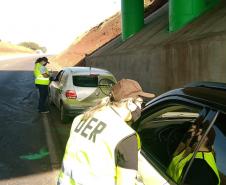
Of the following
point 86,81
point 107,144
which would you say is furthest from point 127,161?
point 86,81

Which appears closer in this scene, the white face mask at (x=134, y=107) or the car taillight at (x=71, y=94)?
the white face mask at (x=134, y=107)

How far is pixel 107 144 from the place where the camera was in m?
3.02

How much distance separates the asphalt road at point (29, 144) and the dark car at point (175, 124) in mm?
3712

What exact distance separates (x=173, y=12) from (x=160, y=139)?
15.3 meters

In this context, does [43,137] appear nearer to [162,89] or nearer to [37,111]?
[37,111]

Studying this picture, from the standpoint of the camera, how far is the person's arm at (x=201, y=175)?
312 centimetres

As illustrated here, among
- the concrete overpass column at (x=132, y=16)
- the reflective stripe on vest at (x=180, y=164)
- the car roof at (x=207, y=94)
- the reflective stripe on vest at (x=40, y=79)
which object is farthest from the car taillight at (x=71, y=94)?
the concrete overpass column at (x=132, y=16)

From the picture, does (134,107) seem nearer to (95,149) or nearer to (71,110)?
(95,149)

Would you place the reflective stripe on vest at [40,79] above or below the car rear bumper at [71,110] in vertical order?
above

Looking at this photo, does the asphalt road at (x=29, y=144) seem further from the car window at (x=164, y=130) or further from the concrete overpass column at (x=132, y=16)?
the concrete overpass column at (x=132, y=16)

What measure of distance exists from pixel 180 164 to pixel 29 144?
7344 mm

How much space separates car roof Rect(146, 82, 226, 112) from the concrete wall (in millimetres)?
8863

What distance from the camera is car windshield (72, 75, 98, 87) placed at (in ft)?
42.6

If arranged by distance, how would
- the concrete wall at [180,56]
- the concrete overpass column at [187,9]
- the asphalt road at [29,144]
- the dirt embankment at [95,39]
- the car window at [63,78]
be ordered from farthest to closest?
the dirt embankment at [95,39] < the concrete overpass column at [187,9] < the car window at [63,78] < the concrete wall at [180,56] < the asphalt road at [29,144]
